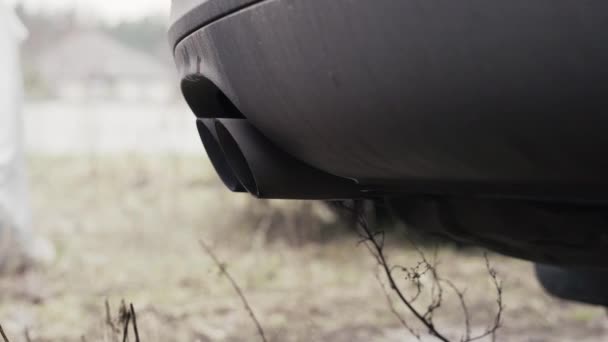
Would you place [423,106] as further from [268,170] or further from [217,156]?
[217,156]

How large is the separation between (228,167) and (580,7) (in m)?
0.67

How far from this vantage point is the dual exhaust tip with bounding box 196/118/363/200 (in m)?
0.98

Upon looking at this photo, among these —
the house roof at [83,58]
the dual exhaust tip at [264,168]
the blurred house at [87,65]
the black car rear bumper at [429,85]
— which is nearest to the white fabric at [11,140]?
the dual exhaust tip at [264,168]

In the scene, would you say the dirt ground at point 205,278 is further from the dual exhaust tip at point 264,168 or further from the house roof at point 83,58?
the house roof at point 83,58

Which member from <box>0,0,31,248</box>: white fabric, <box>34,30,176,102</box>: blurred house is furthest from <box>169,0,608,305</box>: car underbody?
<box>34,30,176,102</box>: blurred house

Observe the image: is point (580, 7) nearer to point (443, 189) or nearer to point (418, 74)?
point (418, 74)

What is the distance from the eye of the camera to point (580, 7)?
0.58 metres

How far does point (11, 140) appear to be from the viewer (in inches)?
145

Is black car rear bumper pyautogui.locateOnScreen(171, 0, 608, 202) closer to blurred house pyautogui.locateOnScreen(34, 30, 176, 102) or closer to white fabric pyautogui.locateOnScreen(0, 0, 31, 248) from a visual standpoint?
white fabric pyautogui.locateOnScreen(0, 0, 31, 248)

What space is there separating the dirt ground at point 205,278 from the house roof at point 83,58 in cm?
1127

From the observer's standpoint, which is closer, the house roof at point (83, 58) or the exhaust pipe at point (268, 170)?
the exhaust pipe at point (268, 170)

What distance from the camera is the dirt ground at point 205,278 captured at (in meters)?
2.49

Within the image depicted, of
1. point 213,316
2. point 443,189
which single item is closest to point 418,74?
point 443,189

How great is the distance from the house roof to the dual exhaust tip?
53.9ft
